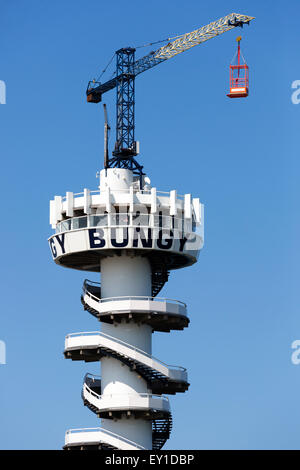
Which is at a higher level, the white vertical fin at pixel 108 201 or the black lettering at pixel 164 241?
the white vertical fin at pixel 108 201

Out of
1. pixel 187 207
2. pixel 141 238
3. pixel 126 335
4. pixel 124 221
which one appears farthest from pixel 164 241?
pixel 126 335

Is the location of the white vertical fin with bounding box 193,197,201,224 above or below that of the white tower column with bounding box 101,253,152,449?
above

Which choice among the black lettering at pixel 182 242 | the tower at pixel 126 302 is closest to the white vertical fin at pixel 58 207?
the tower at pixel 126 302

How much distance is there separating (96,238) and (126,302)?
7.58 m

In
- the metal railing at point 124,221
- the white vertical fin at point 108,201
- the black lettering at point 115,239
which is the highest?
the white vertical fin at point 108,201

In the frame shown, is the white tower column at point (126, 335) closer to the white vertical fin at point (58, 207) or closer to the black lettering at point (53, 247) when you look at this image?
the black lettering at point (53, 247)

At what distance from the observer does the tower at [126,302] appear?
173125mm

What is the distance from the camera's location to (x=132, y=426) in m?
173

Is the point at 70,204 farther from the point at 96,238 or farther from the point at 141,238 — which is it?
the point at 141,238

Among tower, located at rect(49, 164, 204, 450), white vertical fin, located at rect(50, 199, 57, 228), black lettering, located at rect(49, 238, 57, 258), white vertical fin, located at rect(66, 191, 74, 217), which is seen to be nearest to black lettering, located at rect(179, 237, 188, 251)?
tower, located at rect(49, 164, 204, 450)

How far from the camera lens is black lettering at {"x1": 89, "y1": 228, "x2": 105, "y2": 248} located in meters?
174

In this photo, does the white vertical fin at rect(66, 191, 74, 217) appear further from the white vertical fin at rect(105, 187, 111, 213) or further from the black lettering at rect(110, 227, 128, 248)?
the black lettering at rect(110, 227, 128, 248)
